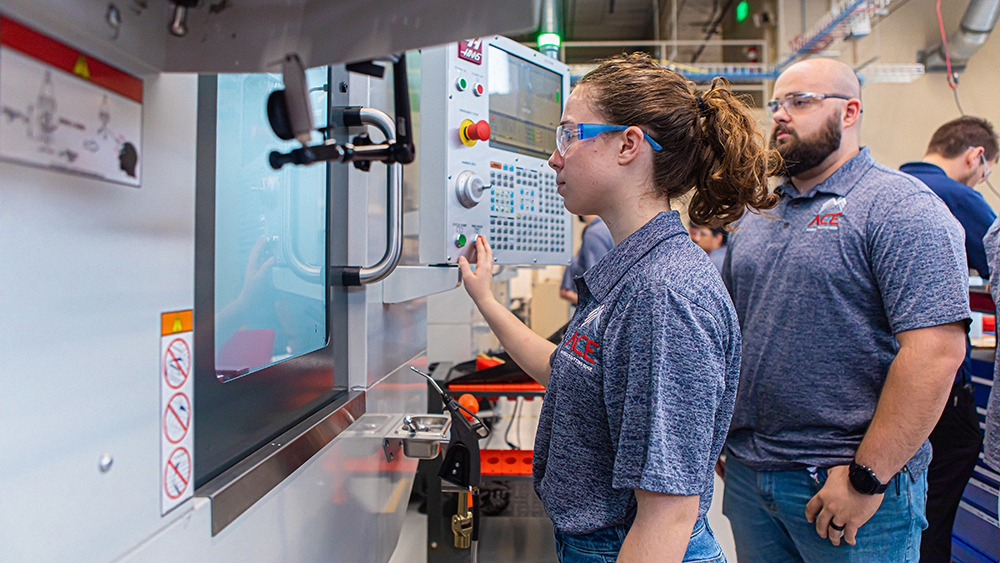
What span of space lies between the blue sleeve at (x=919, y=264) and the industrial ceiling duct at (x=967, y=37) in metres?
4.51

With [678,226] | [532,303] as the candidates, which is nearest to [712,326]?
[678,226]

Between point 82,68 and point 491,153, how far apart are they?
36.0 inches

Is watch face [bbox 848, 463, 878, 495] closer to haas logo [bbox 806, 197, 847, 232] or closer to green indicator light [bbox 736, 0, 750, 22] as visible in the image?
haas logo [bbox 806, 197, 847, 232]

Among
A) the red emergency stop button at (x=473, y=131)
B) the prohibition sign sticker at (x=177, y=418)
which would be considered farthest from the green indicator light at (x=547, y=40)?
the prohibition sign sticker at (x=177, y=418)

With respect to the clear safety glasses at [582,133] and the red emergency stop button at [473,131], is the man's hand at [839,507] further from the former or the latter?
the red emergency stop button at [473,131]

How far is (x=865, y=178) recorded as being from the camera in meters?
1.25

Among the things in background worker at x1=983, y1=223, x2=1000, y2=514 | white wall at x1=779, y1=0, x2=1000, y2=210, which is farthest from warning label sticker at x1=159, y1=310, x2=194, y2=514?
white wall at x1=779, y1=0, x2=1000, y2=210

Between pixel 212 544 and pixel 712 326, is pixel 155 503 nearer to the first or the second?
pixel 212 544

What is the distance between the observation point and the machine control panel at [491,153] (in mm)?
1208

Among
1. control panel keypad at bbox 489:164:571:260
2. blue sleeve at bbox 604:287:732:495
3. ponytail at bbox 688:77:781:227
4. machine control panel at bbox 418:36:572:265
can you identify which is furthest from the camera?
control panel keypad at bbox 489:164:571:260

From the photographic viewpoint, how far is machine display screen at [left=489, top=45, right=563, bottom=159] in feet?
4.39

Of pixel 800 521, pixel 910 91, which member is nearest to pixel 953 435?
pixel 800 521

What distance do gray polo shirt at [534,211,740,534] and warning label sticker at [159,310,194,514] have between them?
481 mm

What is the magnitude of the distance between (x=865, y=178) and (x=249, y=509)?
1.34m
